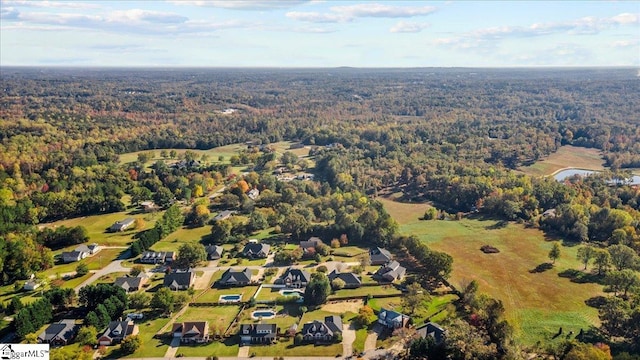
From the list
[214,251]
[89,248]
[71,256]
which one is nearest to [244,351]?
[214,251]

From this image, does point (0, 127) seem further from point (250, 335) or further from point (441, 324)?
point (441, 324)

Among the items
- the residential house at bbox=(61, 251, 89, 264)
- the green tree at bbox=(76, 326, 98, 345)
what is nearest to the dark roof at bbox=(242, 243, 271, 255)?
the residential house at bbox=(61, 251, 89, 264)

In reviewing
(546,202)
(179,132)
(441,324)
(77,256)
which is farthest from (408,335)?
(179,132)

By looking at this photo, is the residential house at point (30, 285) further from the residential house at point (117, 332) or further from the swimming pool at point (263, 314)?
the swimming pool at point (263, 314)

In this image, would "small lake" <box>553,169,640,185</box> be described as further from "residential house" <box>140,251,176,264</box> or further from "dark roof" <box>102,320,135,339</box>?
"dark roof" <box>102,320,135,339</box>

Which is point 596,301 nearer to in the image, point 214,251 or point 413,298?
point 413,298
